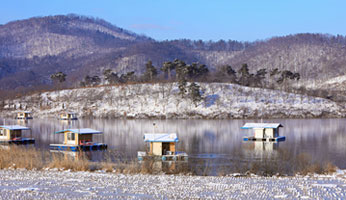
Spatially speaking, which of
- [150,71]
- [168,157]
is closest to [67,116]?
[150,71]

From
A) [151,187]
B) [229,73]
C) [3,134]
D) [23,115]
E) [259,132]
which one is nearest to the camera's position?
[151,187]

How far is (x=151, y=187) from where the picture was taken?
55.6ft

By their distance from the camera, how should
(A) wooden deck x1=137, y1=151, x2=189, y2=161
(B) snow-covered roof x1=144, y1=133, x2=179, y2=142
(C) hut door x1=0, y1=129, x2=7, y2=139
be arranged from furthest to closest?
(C) hut door x1=0, y1=129, x2=7, y2=139 < (B) snow-covered roof x1=144, y1=133, x2=179, y2=142 < (A) wooden deck x1=137, y1=151, x2=189, y2=161

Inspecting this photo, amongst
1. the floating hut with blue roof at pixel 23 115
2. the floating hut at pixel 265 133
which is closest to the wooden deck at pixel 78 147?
the floating hut at pixel 265 133

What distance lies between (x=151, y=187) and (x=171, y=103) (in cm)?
9470

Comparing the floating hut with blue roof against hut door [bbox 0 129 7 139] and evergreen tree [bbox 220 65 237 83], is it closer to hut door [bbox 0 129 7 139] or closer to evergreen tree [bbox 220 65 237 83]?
hut door [bbox 0 129 7 139]

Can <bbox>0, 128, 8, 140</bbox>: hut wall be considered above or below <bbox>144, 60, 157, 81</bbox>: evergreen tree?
below

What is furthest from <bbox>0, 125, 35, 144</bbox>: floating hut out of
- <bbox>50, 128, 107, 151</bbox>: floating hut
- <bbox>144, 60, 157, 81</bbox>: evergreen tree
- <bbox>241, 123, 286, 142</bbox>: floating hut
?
<bbox>144, 60, 157, 81</bbox>: evergreen tree

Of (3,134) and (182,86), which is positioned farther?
(182,86)

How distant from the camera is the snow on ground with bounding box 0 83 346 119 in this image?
104750 mm

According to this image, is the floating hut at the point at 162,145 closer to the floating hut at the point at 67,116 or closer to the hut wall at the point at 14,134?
the hut wall at the point at 14,134

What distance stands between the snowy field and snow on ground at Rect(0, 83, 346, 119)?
276ft

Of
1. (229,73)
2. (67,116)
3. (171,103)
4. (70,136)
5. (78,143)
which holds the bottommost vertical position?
(78,143)

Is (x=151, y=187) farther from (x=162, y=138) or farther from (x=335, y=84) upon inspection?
(x=335, y=84)
